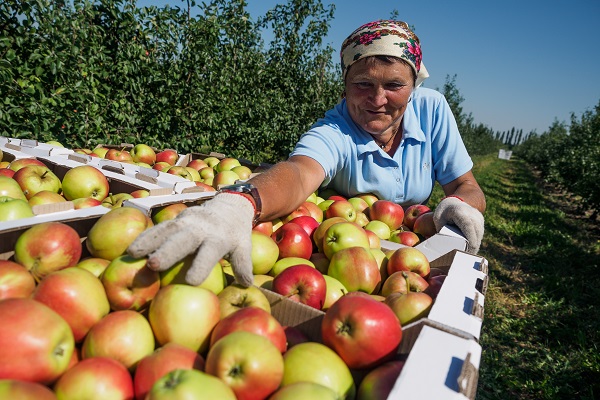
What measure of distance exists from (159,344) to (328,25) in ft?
34.9

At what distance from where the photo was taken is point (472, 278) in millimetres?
1556

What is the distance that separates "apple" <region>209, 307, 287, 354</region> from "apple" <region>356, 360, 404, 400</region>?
10.4 inches

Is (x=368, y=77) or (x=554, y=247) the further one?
(x=554, y=247)

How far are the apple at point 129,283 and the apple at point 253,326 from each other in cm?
28

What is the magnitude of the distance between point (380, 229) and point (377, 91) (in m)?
0.97

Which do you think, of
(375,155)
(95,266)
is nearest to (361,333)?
(95,266)

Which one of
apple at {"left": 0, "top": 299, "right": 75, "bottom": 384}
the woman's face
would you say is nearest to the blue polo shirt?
the woman's face

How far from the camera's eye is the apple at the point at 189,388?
0.84 metres

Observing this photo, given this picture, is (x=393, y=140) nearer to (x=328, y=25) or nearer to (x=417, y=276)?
(x=417, y=276)

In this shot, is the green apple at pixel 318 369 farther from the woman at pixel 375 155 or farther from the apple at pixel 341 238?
the apple at pixel 341 238

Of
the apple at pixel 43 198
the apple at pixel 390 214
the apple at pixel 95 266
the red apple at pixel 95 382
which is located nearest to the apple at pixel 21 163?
the apple at pixel 43 198

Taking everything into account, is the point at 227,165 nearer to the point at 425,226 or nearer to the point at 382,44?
the point at 382,44

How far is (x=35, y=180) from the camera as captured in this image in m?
2.36

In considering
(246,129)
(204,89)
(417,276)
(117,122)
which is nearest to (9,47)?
(117,122)
